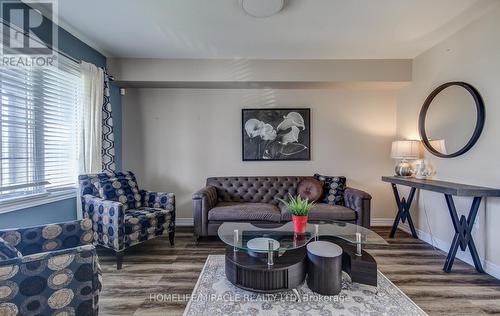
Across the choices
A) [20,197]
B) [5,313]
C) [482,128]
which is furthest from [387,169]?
[20,197]

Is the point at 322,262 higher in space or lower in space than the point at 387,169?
lower

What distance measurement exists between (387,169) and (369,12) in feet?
8.29

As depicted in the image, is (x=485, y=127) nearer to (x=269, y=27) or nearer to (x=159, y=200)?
(x=269, y=27)

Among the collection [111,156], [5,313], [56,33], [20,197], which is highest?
[56,33]

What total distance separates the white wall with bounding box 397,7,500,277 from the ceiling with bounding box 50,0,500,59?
7.5 inches

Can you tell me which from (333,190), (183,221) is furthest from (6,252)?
(333,190)

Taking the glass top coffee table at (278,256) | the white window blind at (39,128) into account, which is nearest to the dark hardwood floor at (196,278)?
the glass top coffee table at (278,256)

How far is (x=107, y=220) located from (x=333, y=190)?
9.64ft

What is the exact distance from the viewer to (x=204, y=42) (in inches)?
119

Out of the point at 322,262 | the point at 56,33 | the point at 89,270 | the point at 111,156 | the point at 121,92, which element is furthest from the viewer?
the point at 121,92

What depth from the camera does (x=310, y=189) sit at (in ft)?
11.6

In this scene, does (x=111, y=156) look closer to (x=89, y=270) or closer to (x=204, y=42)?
(x=204, y=42)

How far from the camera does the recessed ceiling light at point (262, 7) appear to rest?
2.14 meters

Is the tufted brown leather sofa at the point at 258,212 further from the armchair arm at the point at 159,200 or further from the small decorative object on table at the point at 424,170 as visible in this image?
the small decorative object on table at the point at 424,170
